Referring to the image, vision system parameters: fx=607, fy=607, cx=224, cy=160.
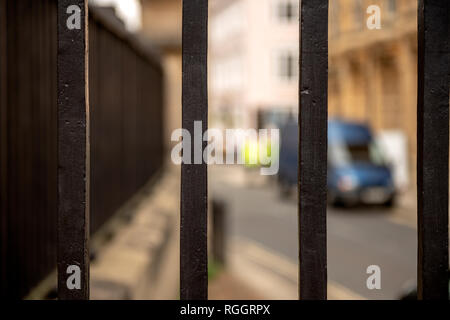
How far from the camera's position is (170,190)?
29.6 ft

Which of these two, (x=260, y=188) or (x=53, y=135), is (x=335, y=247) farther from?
(x=260, y=188)

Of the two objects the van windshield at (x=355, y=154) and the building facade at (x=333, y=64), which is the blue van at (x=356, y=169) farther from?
the building facade at (x=333, y=64)

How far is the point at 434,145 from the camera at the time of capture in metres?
1.45

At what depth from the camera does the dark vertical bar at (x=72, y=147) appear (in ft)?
4.63

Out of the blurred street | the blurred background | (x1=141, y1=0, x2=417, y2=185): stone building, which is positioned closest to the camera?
the blurred background

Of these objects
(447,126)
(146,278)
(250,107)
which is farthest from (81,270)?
(250,107)

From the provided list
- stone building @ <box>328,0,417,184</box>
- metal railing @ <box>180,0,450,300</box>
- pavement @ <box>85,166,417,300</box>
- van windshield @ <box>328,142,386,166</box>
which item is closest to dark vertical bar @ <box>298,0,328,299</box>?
metal railing @ <box>180,0,450,300</box>

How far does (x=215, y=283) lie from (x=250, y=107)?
92.5ft

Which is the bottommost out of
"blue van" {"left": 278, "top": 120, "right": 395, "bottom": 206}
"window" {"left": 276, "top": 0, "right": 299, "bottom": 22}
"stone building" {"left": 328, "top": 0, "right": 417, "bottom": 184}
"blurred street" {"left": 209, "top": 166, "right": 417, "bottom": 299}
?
"blurred street" {"left": 209, "top": 166, "right": 417, "bottom": 299}

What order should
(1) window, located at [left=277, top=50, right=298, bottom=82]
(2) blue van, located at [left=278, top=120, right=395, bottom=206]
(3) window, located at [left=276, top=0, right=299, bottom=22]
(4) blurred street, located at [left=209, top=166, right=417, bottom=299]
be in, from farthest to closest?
1. (1) window, located at [left=277, top=50, right=298, bottom=82]
2. (3) window, located at [left=276, top=0, right=299, bottom=22]
3. (2) blue van, located at [left=278, top=120, right=395, bottom=206]
4. (4) blurred street, located at [left=209, top=166, right=417, bottom=299]

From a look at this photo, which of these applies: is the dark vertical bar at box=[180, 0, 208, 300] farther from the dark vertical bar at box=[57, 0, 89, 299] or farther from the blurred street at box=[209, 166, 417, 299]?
the blurred street at box=[209, 166, 417, 299]

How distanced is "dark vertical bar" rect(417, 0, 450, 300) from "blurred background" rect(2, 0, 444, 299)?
4.64ft

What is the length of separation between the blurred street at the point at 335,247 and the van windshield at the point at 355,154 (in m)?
1.15

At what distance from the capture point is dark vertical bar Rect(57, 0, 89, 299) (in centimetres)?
141
